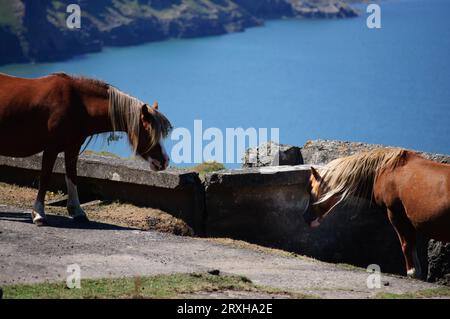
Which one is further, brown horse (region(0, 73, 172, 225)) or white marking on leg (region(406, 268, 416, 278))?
brown horse (region(0, 73, 172, 225))

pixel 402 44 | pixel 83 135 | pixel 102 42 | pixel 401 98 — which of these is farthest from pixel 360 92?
pixel 83 135

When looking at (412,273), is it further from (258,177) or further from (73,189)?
(73,189)

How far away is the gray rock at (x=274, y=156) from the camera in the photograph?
545 inches

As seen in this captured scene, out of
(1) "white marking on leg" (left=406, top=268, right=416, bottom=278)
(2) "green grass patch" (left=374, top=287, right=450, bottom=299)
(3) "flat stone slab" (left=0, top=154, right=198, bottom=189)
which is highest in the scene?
(3) "flat stone slab" (left=0, top=154, right=198, bottom=189)

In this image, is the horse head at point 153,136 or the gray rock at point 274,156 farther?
the gray rock at point 274,156

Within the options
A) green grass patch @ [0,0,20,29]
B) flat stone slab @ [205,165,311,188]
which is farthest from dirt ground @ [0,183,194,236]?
green grass patch @ [0,0,20,29]

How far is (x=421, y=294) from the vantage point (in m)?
8.77

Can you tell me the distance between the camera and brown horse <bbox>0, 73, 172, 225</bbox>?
10953 mm

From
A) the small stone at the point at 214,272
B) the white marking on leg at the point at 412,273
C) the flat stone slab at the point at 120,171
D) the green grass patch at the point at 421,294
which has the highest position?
the flat stone slab at the point at 120,171

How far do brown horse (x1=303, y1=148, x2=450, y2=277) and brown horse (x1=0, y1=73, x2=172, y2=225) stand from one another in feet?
6.83

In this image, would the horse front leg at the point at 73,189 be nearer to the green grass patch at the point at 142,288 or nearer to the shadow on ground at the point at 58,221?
the shadow on ground at the point at 58,221

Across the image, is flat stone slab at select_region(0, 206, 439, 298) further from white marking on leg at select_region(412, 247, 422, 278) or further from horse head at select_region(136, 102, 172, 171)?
horse head at select_region(136, 102, 172, 171)

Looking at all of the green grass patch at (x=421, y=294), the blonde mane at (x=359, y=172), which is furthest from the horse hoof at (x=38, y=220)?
the green grass patch at (x=421, y=294)

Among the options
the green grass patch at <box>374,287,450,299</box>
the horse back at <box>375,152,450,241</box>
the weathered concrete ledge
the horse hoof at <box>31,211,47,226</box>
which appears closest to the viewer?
the green grass patch at <box>374,287,450,299</box>
